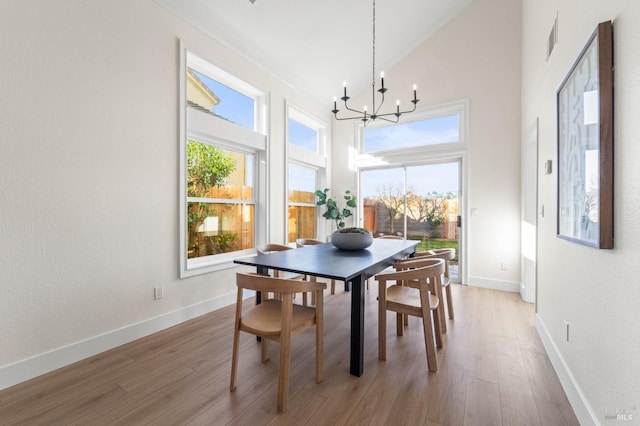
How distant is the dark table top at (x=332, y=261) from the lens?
6.09ft

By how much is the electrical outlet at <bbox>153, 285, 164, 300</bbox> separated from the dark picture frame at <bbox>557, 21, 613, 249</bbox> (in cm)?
324

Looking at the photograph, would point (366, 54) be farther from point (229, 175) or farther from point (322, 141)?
point (229, 175)

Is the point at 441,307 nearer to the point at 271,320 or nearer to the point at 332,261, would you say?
the point at 332,261

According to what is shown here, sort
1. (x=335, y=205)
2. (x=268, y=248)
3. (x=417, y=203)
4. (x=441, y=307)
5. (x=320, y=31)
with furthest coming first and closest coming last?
(x=335, y=205) → (x=417, y=203) → (x=320, y=31) → (x=268, y=248) → (x=441, y=307)

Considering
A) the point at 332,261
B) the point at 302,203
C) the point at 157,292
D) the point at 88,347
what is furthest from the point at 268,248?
the point at 302,203

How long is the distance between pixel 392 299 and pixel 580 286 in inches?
45.7

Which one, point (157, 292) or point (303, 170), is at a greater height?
point (303, 170)

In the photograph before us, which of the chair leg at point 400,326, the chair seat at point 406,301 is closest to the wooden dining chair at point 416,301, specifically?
the chair seat at point 406,301

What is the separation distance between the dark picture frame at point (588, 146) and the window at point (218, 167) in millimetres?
3151

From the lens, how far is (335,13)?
3.68 m

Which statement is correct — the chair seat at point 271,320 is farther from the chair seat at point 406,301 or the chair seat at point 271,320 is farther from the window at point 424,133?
the window at point 424,133

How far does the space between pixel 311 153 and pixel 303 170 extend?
0.34 m

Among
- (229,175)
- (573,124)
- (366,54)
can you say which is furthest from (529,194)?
(229,175)

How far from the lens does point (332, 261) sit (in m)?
2.20
